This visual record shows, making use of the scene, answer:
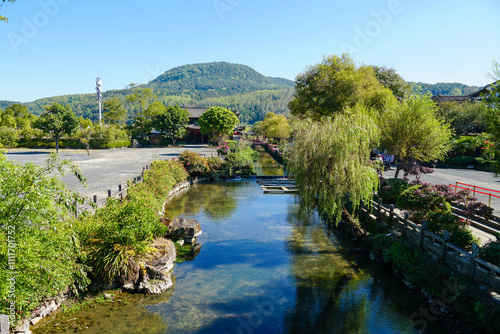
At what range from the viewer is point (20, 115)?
71.0 metres

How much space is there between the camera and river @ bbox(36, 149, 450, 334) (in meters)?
10.0

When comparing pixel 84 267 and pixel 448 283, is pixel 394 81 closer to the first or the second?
pixel 448 283

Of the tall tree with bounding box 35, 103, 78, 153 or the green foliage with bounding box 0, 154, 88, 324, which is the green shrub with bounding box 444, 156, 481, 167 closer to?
the green foliage with bounding box 0, 154, 88, 324

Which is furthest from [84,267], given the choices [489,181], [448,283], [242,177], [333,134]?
[489,181]

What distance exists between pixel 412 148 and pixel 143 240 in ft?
59.6

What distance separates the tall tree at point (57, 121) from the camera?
50.6 meters

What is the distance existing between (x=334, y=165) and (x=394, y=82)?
43248mm

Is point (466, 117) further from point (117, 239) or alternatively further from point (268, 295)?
point (117, 239)

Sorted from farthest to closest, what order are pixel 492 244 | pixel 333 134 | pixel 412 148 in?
pixel 412 148
pixel 333 134
pixel 492 244

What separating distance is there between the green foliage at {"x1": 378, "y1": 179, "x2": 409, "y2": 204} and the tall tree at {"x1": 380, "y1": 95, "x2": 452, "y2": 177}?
166 cm

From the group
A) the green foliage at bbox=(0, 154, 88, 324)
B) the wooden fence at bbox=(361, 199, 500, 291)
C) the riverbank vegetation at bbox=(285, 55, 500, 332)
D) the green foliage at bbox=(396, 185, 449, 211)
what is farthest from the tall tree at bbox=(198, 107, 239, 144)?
the green foliage at bbox=(0, 154, 88, 324)

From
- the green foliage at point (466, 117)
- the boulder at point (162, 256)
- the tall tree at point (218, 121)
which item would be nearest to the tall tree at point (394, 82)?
the green foliage at point (466, 117)

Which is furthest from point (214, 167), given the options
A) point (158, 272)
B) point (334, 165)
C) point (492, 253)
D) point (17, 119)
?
point (17, 119)

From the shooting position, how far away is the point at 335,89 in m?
35.1
